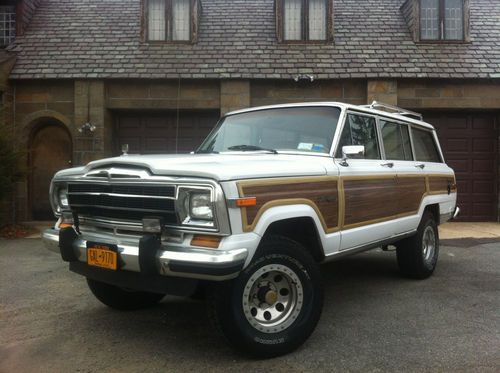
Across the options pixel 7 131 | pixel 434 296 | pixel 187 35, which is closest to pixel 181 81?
pixel 187 35

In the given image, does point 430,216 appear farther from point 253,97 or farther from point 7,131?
point 7,131

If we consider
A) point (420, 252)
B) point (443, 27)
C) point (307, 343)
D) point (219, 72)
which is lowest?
point (307, 343)

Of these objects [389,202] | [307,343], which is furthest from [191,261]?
[389,202]

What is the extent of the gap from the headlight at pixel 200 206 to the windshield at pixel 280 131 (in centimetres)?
121

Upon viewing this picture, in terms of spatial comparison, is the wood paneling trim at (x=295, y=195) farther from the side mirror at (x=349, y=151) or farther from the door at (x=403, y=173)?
the door at (x=403, y=173)

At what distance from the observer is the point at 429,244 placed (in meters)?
5.31

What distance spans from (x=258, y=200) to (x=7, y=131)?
7.53 m

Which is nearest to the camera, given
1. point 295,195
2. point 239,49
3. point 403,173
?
point 295,195

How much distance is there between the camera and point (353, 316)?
150 inches

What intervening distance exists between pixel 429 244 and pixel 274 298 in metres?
3.11

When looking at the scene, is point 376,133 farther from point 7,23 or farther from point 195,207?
point 7,23

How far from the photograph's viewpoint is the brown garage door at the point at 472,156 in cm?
1076

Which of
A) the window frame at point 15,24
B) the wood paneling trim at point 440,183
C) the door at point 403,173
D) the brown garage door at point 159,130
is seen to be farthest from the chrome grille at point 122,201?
the window frame at point 15,24

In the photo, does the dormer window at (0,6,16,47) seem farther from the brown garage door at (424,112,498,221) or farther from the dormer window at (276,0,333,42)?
the brown garage door at (424,112,498,221)
